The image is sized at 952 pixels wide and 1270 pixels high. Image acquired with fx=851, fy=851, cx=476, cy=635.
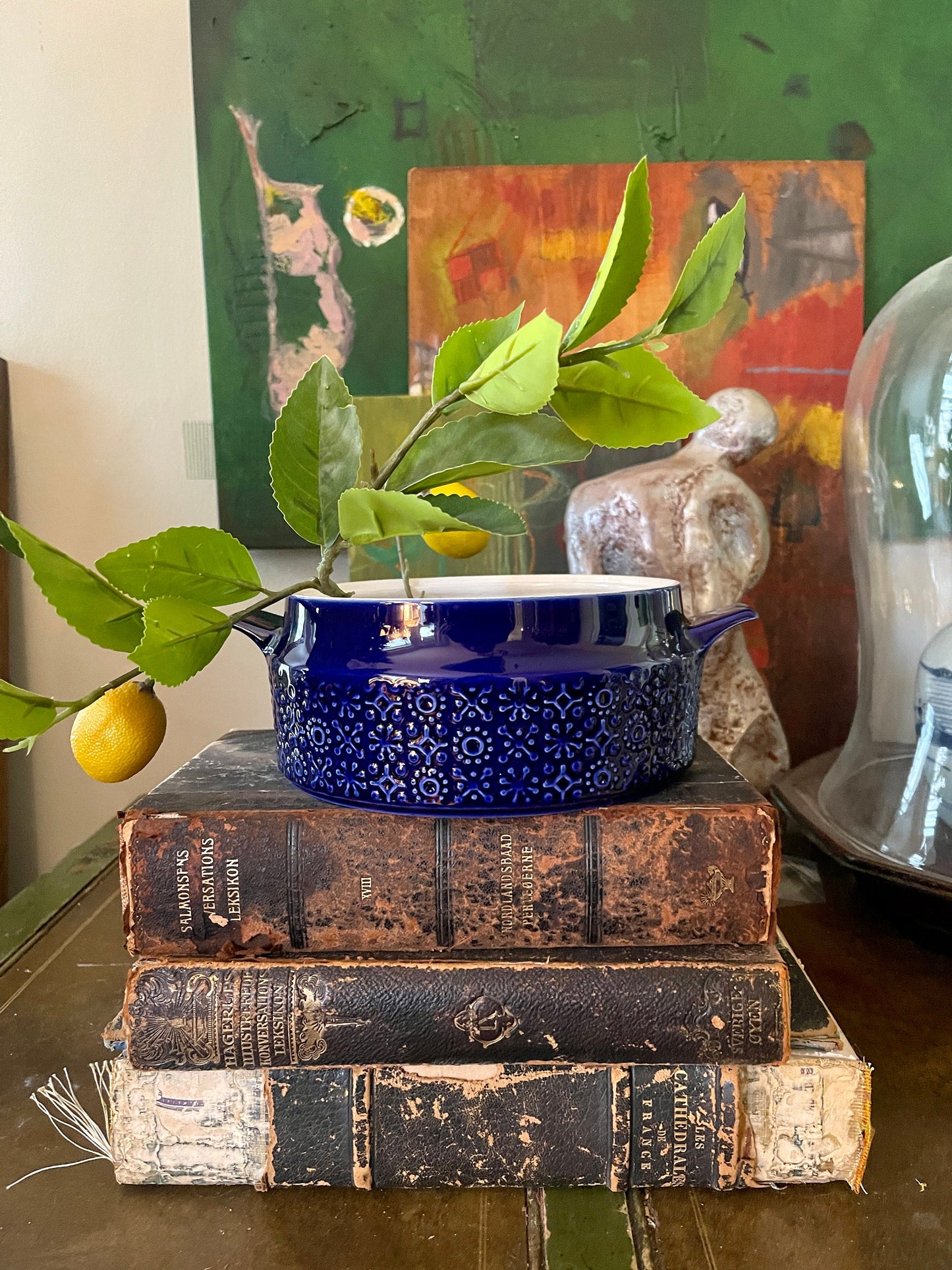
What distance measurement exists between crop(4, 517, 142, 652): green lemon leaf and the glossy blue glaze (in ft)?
0.22

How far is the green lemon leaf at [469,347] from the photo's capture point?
32 centimetres

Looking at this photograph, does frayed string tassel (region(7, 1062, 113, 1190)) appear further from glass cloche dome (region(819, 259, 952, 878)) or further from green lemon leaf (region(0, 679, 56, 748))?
glass cloche dome (region(819, 259, 952, 878))

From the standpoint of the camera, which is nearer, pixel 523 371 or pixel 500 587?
pixel 523 371

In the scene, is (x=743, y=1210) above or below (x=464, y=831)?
below

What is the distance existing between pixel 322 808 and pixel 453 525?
154 mm

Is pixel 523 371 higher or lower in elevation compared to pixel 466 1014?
higher

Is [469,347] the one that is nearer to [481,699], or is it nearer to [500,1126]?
[481,699]

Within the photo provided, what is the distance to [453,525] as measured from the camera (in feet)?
0.88

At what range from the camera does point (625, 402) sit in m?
0.34

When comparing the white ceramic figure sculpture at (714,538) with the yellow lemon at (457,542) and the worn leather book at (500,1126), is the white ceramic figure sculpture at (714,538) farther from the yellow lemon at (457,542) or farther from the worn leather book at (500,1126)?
the worn leather book at (500,1126)

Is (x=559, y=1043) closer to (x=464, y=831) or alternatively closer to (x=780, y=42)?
(x=464, y=831)

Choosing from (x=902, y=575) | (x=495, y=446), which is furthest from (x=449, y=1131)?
(x=902, y=575)

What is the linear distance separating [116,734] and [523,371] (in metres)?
0.23

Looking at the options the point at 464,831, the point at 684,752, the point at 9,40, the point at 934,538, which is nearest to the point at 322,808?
the point at 464,831
